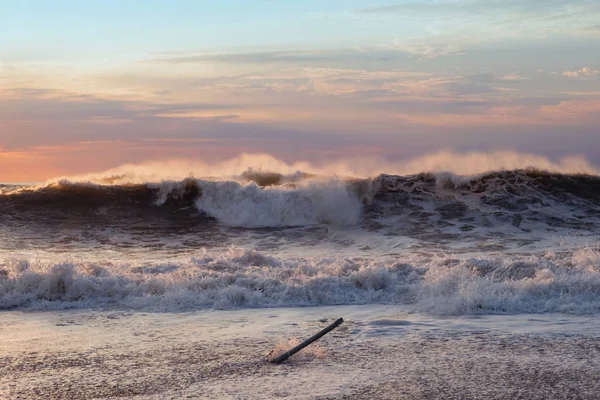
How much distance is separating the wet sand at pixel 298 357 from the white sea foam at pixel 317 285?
0.63 meters

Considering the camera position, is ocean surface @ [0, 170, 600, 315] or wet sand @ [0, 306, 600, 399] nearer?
wet sand @ [0, 306, 600, 399]

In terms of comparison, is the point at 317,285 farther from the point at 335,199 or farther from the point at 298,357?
the point at 335,199

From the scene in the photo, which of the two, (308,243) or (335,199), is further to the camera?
(335,199)

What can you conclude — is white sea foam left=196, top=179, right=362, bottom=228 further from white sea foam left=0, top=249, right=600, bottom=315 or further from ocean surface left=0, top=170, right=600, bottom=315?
white sea foam left=0, top=249, right=600, bottom=315

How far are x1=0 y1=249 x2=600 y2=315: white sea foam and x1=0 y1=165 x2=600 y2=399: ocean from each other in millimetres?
33

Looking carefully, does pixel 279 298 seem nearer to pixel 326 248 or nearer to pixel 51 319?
pixel 51 319

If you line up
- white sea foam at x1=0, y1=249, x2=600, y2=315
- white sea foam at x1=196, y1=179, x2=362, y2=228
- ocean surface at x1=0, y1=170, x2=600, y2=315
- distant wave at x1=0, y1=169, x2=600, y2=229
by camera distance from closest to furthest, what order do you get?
1. white sea foam at x1=0, y1=249, x2=600, y2=315
2. ocean surface at x1=0, y1=170, x2=600, y2=315
3. distant wave at x1=0, y1=169, x2=600, y2=229
4. white sea foam at x1=196, y1=179, x2=362, y2=228

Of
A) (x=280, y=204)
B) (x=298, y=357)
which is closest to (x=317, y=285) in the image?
(x=298, y=357)

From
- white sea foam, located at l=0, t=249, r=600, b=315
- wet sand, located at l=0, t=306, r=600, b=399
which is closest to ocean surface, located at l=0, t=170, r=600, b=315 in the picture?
white sea foam, located at l=0, t=249, r=600, b=315

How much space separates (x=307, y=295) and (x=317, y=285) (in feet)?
1.02

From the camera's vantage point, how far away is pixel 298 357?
6547mm

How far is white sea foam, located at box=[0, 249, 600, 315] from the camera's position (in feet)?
30.8

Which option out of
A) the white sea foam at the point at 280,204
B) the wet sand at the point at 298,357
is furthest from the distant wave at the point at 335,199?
the wet sand at the point at 298,357

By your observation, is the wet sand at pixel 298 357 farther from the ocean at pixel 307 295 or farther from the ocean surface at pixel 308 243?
the ocean surface at pixel 308 243
